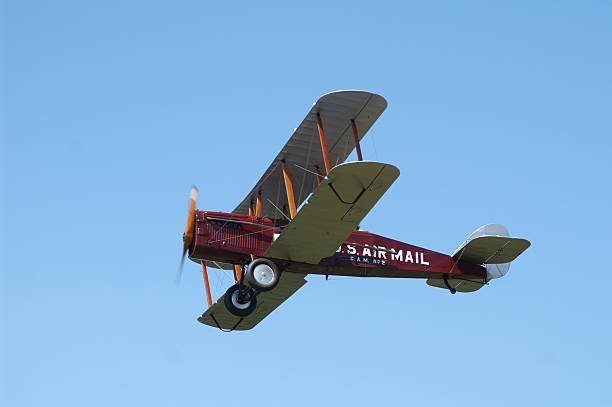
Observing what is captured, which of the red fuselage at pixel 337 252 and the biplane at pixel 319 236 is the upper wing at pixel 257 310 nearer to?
the biplane at pixel 319 236

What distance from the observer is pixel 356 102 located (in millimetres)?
16344

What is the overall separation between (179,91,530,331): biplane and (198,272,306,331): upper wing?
22 millimetres

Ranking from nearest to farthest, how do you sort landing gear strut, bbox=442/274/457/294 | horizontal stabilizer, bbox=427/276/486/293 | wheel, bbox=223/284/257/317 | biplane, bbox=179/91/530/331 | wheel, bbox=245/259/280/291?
1. biplane, bbox=179/91/530/331
2. wheel, bbox=245/259/280/291
3. wheel, bbox=223/284/257/317
4. landing gear strut, bbox=442/274/457/294
5. horizontal stabilizer, bbox=427/276/486/293

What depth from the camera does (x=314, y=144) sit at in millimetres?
17766

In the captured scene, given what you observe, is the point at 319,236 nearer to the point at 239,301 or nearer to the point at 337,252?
the point at 337,252

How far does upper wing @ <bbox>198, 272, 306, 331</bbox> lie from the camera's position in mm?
18609

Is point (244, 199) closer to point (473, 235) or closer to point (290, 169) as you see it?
point (290, 169)

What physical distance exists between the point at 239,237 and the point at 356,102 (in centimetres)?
348

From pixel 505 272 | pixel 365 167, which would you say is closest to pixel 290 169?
pixel 365 167

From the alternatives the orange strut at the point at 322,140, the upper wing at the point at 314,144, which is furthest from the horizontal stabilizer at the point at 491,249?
the orange strut at the point at 322,140

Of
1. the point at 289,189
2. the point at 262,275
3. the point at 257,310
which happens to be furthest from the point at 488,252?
the point at 262,275

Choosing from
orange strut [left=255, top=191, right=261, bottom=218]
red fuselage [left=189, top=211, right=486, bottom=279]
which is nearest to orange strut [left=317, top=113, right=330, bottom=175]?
red fuselage [left=189, top=211, right=486, bottom=279]

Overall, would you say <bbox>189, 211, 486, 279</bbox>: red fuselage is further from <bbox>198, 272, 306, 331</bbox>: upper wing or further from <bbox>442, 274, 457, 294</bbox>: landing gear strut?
<bbox>198, 272, 306, 331</bbox>: upper wing

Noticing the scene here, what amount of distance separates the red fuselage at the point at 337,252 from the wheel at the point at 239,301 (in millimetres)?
631
